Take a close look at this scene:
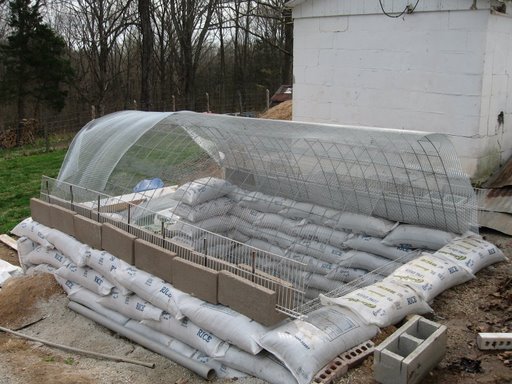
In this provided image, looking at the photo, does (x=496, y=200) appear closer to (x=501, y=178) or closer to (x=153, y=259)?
(x=501, y=178)

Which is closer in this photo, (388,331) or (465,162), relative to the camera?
(388,331)

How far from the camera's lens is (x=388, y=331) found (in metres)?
4.90

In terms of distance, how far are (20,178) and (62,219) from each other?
23.2 feet

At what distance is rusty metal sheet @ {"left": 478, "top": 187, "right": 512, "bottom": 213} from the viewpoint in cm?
780

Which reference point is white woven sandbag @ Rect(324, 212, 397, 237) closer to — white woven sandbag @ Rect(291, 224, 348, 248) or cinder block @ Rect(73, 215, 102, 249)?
white woven sandbag @ Rect(291, 224, 348, 248)

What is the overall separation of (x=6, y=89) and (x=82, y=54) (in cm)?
681

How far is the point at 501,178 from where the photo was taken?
28.6 ft

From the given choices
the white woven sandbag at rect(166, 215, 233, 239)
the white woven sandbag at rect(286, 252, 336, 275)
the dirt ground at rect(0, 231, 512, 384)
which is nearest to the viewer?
the dirt ground at rect(0, 231, 512, 384)

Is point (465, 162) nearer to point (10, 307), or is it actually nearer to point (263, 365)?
point (263, 365)

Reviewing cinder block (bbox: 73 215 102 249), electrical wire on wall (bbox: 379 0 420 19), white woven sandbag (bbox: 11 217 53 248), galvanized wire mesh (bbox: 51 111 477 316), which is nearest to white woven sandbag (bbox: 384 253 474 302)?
galvanized wire mesh (bbox: 51 111 477 316)

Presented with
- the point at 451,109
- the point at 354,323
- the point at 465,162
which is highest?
the point at 451,109

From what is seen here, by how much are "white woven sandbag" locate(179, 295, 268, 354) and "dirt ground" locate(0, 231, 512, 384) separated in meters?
0.32

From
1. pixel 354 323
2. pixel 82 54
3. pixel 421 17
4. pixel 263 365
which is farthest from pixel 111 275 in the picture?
pixel 82 54

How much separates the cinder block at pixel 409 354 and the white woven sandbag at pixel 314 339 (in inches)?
15.6
